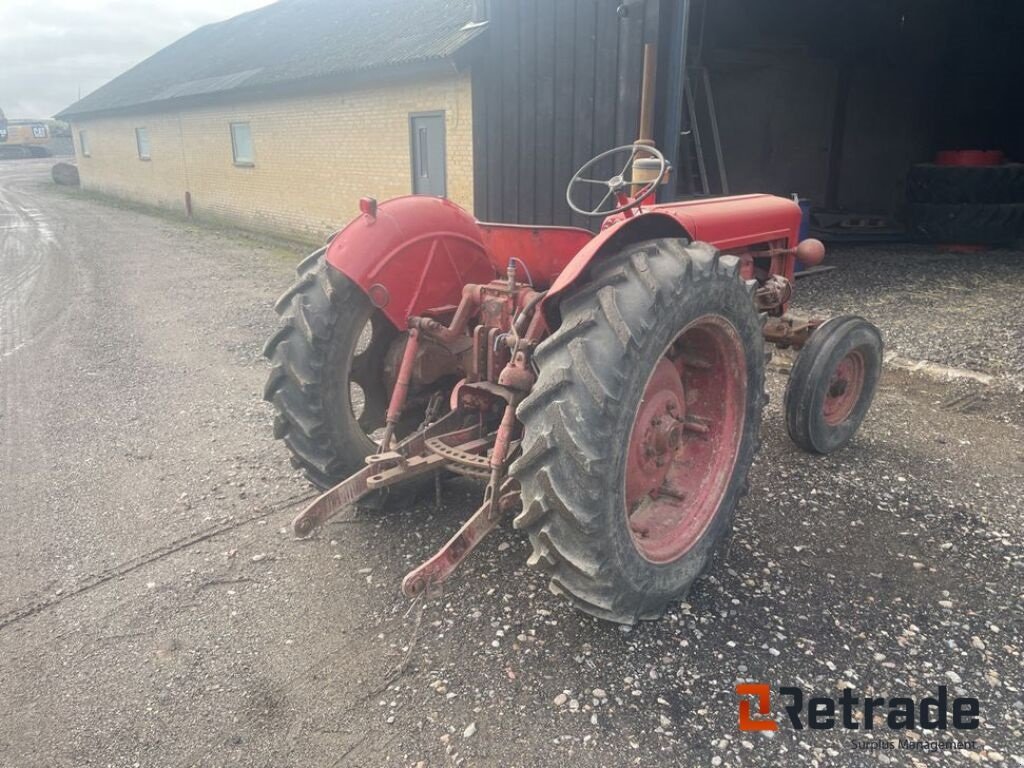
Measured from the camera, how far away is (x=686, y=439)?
305cm

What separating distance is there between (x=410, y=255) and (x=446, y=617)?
4.72 feet

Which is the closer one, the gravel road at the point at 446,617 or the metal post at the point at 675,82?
the gravel road at the point at 446,617

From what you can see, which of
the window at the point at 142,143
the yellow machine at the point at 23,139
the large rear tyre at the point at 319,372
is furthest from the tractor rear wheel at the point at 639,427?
the yellow machine at the point at 23,139

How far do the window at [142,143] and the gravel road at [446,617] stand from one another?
Result: 65.1ft

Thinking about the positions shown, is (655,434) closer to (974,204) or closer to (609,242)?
(609,242)

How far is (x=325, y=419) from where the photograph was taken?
3035 millimetres

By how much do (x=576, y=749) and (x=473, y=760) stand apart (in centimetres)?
30

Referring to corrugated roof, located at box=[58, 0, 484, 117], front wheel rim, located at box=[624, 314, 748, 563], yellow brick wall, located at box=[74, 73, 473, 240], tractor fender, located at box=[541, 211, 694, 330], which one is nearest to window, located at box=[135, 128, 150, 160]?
yellow brick wall, located at box=[74, 73, 473, 240]

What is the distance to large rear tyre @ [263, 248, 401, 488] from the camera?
298 cm

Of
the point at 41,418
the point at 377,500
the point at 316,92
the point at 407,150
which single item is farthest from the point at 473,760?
the point at 316,92

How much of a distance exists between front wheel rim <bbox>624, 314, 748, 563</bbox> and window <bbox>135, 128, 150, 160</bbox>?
74.3ft

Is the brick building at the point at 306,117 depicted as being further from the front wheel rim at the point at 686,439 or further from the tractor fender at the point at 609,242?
the front wheel rim at the point at 686,439

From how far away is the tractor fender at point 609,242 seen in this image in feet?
7.86

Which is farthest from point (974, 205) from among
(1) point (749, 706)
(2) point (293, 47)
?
(2) point (293, 47)
